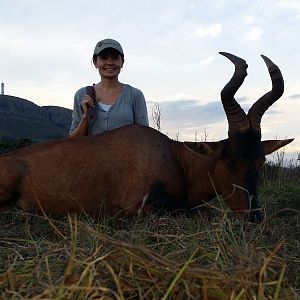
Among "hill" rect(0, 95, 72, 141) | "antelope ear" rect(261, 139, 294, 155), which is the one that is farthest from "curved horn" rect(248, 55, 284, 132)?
"hill" rect(0, 95, 72, 141)

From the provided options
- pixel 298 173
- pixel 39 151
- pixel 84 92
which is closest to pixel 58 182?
pixel 39 151

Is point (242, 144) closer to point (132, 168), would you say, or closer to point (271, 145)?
point (271, 145)

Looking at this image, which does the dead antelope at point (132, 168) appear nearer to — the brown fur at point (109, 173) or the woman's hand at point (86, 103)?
the brown fur at point (109, 173)

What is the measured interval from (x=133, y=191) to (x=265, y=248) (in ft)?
8.07

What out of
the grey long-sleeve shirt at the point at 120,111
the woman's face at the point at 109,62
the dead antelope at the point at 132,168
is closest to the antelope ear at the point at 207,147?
the dead antelope at the point at 132,168

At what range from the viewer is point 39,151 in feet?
18.7

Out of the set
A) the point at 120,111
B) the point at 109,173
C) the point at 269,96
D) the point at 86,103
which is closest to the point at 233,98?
the point at 269,96

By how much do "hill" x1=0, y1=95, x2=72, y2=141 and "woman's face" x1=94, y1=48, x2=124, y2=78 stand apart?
1562 inches

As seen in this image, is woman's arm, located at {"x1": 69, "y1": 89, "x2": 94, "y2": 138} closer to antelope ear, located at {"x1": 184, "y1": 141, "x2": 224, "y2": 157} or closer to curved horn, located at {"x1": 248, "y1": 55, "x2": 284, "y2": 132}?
antelope ear, located at {"x1": 184, "y1": 141, "x2": 224, "y2": 157}

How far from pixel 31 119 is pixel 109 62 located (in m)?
53.3

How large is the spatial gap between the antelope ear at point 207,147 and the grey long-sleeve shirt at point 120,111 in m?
1.44

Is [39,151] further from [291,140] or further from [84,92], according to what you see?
[291,140]

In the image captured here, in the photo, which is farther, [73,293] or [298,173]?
[298,173]

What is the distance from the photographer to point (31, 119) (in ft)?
192
